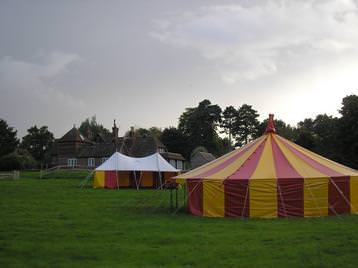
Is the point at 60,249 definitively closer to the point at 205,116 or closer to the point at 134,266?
the point at 134,266

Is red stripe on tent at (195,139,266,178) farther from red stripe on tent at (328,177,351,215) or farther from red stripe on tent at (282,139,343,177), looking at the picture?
red stripe on tent at (328,177,351,215)

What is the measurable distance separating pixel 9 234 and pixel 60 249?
220cm

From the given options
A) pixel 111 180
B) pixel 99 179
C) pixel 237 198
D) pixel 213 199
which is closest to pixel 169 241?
pixel 237 198

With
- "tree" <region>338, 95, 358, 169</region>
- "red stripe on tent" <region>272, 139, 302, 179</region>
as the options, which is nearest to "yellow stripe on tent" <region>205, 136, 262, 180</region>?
"red stripe on tent" <region>272, 139, 302, 179</region>

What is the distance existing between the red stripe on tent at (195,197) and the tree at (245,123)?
61068 mm

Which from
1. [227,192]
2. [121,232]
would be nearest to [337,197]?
[227,192]

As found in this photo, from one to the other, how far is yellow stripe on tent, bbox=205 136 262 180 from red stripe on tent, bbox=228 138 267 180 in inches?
5.1

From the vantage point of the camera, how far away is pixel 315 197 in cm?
1351

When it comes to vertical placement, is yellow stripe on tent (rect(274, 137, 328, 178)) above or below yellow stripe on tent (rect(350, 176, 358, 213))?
above

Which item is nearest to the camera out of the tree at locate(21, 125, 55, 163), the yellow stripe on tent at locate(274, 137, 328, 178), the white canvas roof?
the yellow stripe on tent at locate(274, 137, 328, 178)

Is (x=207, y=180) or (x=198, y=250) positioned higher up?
(x=207, y=180)

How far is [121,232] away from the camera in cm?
1071

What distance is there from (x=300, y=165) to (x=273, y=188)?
1.54m

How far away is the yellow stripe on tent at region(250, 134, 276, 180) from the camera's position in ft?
44.3
